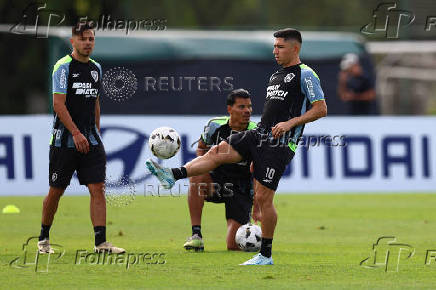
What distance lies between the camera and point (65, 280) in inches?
355

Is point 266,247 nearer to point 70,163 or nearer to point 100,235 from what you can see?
point 100,235

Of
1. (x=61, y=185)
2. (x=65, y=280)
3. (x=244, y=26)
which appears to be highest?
(x=244, y=26)

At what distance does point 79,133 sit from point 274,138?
83.6 inches

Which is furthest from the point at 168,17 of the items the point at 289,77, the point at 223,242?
the point at 289,77

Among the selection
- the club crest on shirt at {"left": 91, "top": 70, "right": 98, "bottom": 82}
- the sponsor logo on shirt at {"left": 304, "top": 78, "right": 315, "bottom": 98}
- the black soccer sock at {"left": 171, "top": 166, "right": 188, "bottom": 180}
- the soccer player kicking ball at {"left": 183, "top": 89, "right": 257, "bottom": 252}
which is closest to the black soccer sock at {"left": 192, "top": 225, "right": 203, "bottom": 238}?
the soccer player kicking ball at {"left": 183, "top": 89, "right": 257, "bottom": 252}

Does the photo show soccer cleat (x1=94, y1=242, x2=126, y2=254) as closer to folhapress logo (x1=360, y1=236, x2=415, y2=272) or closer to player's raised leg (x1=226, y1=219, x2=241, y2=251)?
player's raised leg (x1=226, y1=219, x2=241, y2=251)

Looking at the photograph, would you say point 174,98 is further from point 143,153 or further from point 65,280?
point 65,280

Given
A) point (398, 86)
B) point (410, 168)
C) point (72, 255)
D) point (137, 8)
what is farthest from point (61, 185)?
point (398, 86)

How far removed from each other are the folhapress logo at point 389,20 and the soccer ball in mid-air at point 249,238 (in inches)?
673

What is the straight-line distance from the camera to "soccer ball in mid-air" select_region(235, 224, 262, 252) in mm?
11500

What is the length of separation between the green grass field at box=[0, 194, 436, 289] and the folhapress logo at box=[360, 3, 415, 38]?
31.5ft

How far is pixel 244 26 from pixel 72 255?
19.4 m

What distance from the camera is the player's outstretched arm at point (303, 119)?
10023mm

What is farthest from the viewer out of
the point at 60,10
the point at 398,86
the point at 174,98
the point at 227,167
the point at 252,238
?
the point at 398,86
